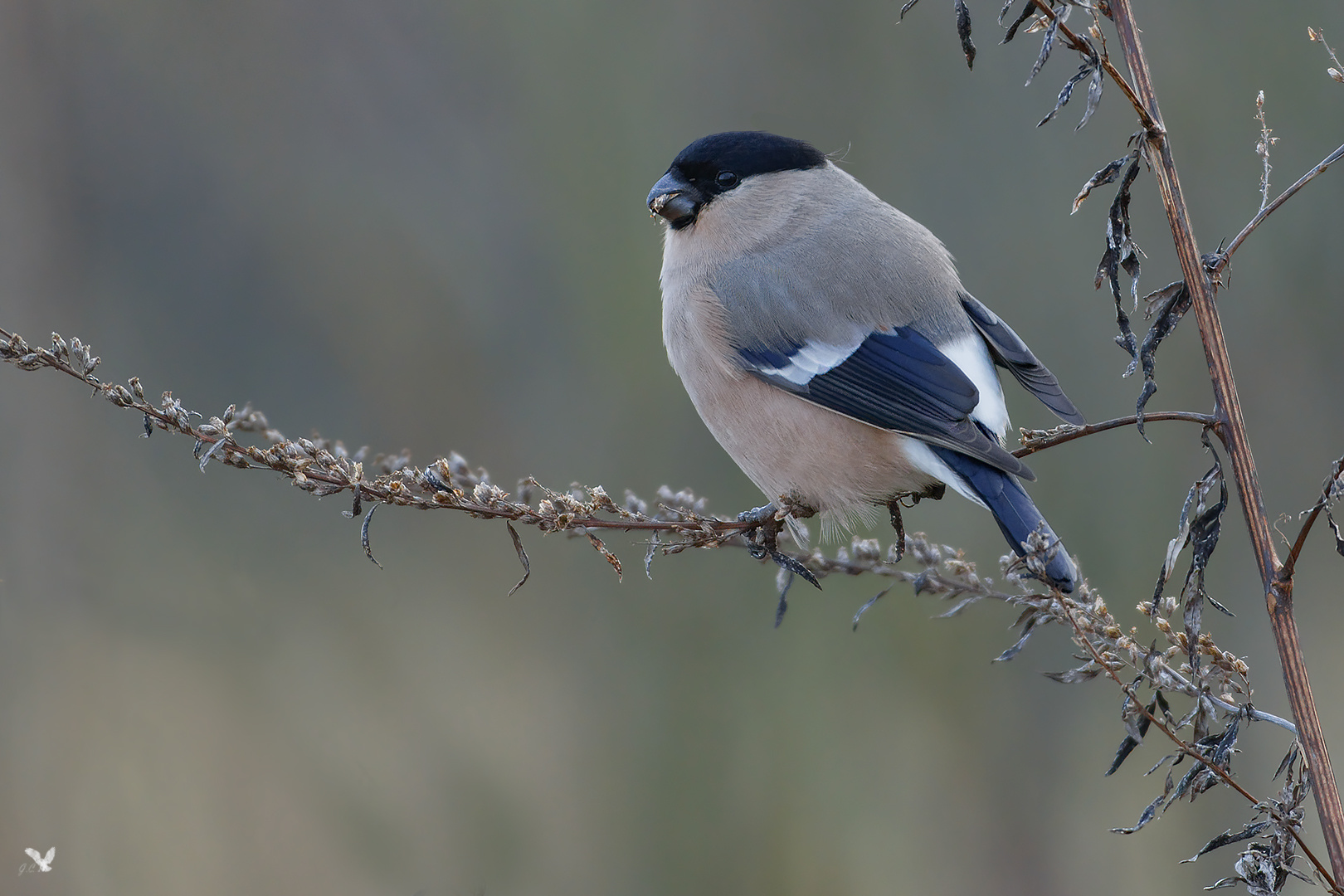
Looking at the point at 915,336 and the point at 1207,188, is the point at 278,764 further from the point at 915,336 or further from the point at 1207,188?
the point at 1207,188

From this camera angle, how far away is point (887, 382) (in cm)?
249

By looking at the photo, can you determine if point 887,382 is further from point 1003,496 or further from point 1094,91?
point 1094,91

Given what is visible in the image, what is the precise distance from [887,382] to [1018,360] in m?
0.40

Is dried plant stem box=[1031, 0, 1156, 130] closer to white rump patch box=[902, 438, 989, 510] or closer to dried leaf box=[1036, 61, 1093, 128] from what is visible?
dried leaf box=[1036, 61, 1093, 128]

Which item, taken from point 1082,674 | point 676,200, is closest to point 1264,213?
point 1082,674

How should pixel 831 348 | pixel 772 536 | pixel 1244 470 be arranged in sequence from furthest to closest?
pixel 831 348
pixel 772 536
pixel 1244 470

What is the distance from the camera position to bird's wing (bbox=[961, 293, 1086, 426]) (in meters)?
2.50

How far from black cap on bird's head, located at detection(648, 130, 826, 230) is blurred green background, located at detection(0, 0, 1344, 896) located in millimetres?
1432

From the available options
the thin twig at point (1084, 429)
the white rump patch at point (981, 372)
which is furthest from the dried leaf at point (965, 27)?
the white rump patch at point (981, 372)

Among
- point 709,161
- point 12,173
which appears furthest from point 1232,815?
point 12,173

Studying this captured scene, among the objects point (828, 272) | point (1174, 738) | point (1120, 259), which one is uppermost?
point (828, 272)

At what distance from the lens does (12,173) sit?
4090mm

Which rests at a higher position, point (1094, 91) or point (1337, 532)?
point (1094, 91)

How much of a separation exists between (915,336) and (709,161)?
868 millimetres
